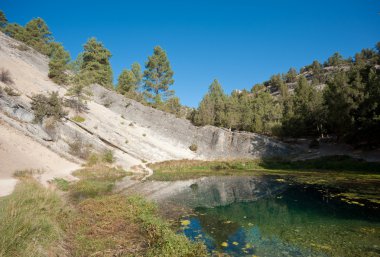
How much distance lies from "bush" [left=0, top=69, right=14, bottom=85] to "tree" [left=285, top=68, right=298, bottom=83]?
464ft

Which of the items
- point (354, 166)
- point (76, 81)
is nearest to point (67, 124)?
point (76, 81)

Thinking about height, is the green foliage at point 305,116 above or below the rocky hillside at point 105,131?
above

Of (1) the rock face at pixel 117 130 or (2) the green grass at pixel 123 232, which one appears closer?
(2) the green grass at pixel 123 232

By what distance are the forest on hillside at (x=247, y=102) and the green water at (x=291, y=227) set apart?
28719mm

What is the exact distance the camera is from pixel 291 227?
13680mm

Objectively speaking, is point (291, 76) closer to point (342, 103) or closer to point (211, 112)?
point (211, 112)

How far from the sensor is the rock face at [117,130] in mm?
37969

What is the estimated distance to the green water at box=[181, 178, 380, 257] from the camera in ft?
34.7

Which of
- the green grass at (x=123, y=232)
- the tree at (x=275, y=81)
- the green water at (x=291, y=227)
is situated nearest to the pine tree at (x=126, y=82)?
the green grass at (x=123, y=232)

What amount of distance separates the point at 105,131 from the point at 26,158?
18.3 metres

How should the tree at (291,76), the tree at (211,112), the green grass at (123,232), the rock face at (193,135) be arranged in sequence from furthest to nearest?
the tree at (291,76)
the tree at (211,112)
the rock face at (193,135)
the green grass at (123,232)

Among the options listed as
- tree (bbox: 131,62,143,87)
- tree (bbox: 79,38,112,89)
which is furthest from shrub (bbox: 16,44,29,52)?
tree (bbox: 131,62,143,87)

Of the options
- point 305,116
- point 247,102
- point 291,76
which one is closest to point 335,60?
point 291,76

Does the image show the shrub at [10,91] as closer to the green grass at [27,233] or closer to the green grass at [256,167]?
the green grass at [256,167]
